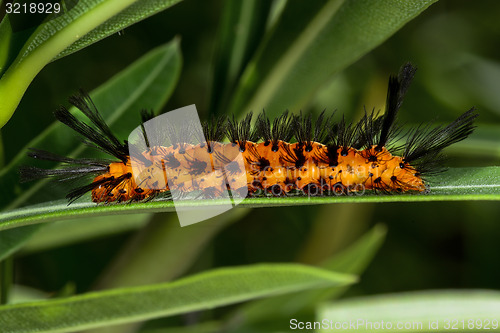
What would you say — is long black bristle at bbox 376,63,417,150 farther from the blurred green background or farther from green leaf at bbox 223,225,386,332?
the blurred green background

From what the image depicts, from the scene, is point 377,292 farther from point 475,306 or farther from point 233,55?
point 233,55

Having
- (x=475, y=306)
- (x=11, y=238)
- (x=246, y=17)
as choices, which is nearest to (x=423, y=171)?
(x=475, y=306)

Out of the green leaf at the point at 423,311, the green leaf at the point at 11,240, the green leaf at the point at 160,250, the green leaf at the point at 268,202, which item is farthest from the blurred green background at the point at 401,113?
the green leaf at the point at 268,202

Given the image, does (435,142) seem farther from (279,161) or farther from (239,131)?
(239,131)

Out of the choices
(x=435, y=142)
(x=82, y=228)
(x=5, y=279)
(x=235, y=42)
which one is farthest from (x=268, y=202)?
(x=82, y=228)

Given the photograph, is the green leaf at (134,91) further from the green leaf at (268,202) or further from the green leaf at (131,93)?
A: the green leaf at (268,202)

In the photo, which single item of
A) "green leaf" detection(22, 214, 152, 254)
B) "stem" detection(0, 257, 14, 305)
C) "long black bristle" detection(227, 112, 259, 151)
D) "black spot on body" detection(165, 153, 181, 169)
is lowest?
"stem" detection(0, 257, 14, 305)

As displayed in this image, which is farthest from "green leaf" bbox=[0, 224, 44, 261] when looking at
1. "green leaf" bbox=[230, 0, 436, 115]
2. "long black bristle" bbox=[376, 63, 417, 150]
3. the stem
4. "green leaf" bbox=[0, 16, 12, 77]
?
"long black bristle" bbox=[376, 63, 417, 150]
